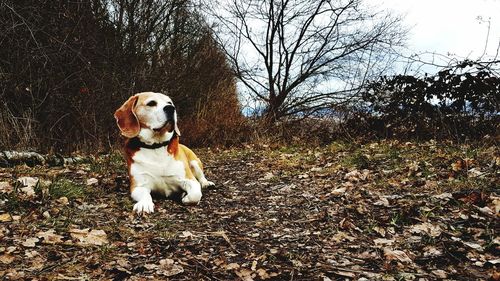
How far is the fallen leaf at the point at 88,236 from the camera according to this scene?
3.12 metres

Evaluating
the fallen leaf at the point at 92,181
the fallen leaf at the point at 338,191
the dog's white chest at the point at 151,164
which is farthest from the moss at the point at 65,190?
the fallen leaf at the point at 338,191

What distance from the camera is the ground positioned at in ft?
8.84

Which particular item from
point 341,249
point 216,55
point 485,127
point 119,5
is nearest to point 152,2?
point 119,5

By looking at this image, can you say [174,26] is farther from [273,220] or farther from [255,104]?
[273,220]

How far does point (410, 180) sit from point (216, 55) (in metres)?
11.3

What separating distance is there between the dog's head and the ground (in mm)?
725

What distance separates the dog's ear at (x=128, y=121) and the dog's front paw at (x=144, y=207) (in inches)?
27.6

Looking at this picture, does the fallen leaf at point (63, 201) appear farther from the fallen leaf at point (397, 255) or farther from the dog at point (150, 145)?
the fallen leaf at point (397, 255)

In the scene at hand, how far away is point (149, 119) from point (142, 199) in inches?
31.6

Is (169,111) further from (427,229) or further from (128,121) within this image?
(427,229)

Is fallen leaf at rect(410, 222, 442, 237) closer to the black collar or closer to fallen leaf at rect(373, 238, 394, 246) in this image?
fallen leaf at rect(373, 238, 394, 246)

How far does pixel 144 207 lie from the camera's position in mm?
3990

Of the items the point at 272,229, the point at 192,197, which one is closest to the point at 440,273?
the point at 272,229

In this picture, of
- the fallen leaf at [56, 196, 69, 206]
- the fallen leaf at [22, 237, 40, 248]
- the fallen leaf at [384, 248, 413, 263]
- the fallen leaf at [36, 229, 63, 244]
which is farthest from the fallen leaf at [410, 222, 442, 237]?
the fallen leaf at [56, 196, 69, 206]
